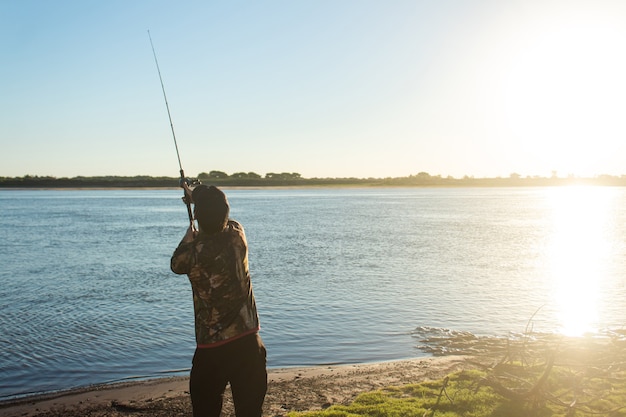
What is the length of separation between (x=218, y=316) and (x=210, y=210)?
0.79m

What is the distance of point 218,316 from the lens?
4160mm

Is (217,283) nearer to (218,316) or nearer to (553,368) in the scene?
(218,316)

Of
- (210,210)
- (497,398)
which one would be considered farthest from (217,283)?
(497,398)

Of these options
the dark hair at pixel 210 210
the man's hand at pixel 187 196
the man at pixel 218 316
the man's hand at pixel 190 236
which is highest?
the man's hand at pixel 187 196

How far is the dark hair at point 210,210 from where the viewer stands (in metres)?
4.12

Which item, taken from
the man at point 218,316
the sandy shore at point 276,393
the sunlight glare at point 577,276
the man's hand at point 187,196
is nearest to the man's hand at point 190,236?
the man at point 218,316

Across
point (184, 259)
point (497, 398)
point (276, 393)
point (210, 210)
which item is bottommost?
point (497, 398)

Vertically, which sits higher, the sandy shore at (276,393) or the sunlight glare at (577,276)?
the sandy shore at (276,393)

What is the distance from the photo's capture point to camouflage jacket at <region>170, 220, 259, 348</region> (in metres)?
4.12

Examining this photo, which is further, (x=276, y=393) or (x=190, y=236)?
(x=276, y=393)

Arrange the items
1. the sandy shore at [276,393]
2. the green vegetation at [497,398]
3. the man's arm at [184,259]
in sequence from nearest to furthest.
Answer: the man's arm at [184,259], the green vegetation at [497,398], the sandy shore at [276,393]

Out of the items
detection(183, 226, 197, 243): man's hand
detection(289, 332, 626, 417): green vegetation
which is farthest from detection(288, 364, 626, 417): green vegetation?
detection(183, 226, 197, 243): man's hand

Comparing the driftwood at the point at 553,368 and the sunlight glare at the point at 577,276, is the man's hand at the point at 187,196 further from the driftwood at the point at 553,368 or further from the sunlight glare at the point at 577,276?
the sunlight glare at the point at 577,276

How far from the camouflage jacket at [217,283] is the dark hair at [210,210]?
0.08 m
